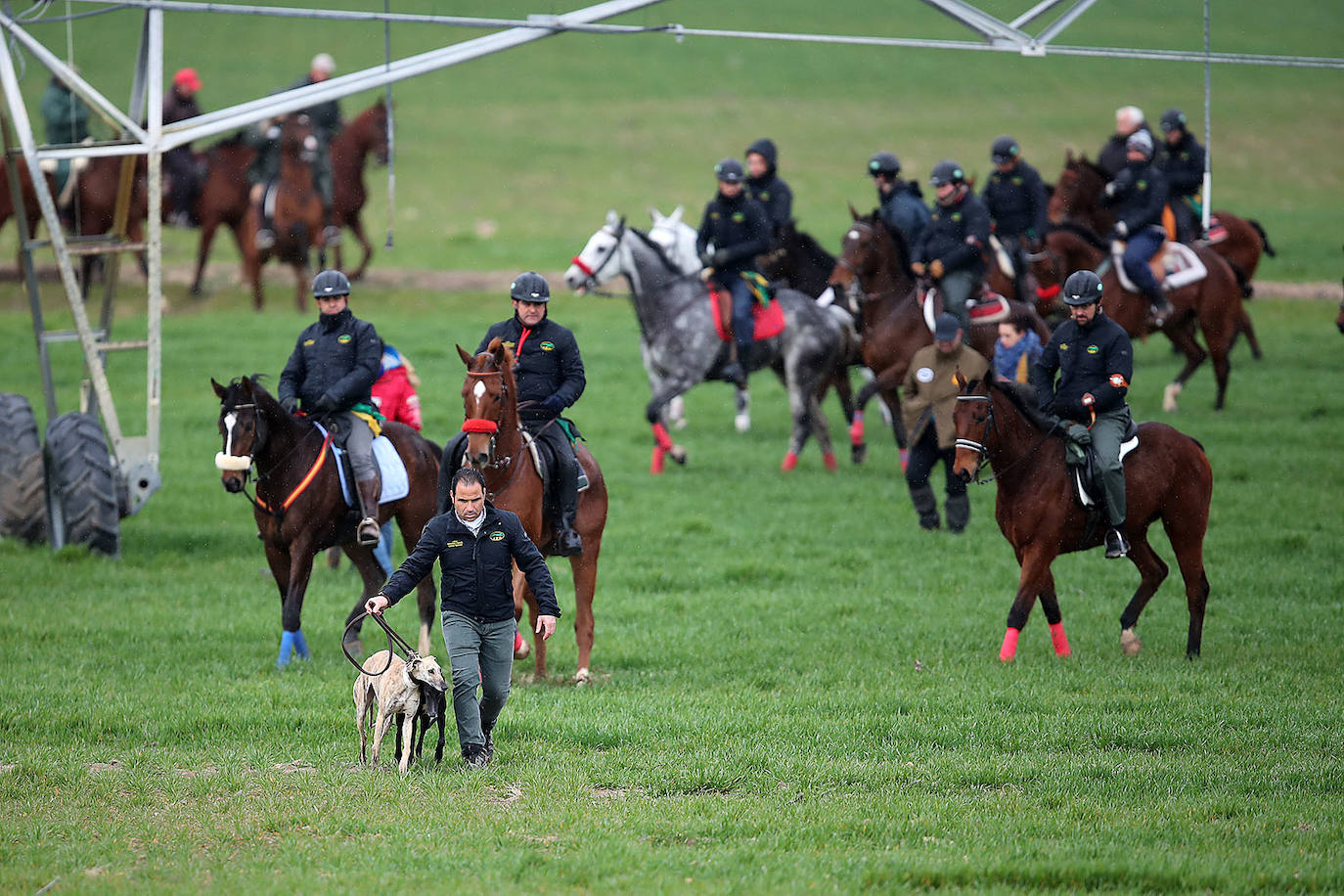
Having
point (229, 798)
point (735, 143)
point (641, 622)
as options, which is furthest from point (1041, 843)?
point (735, 143)

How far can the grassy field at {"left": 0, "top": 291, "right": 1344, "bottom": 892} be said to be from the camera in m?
7.57

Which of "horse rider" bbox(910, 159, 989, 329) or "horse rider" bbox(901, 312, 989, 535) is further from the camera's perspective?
"horse rider" bbox(910, 159, 989, 329)

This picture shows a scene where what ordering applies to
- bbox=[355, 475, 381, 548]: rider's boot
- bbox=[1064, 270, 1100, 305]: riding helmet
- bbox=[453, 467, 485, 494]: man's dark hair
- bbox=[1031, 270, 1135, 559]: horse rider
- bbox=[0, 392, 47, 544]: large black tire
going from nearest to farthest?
1. bbox=[453, 467, 485, 494]: man's dark hair
2. bbox=[1031, 270, 1135, 559]: horse rider
3. bbox=[1064, 270, 1100, 305]: riding helmet
4. bbox=[355, 475, 381, 548]: rider's boot
5. bbox=[0, 392, 47, 544]: large black tire

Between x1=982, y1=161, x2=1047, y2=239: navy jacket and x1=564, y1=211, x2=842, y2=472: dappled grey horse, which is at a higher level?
x1=982, y1=161, x2=1047, y2=239: navy jacket

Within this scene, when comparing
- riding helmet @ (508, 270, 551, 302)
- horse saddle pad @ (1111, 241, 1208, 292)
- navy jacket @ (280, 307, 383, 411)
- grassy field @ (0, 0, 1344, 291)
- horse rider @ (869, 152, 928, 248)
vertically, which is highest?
grassy field @ (0, 0, 1344, 291)

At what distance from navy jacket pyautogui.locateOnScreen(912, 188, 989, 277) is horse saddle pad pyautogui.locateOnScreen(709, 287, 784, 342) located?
2.19 meters

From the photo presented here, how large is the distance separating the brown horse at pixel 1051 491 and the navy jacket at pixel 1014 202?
10438 mm

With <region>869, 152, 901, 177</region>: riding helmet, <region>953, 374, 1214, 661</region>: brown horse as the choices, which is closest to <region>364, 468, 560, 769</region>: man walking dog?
<region>953, 374, 1214, 661</region>: brown horse

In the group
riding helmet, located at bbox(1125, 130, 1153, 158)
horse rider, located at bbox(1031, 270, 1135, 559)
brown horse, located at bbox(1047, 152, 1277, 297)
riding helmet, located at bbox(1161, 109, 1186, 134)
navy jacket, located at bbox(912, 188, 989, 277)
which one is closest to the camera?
horse rider, located at bbox(1031, 270, 1135, 559)

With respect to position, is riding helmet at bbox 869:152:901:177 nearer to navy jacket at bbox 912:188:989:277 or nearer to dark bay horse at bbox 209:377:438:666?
navy jacket at bbox 912:188:989:277

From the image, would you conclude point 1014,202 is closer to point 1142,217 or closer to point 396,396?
point 1142,217

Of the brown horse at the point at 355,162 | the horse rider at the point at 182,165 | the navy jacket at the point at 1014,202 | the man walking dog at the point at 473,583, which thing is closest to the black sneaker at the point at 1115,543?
the man walking dog at the point at 473,583

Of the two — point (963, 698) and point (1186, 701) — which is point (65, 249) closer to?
point (963, 698)

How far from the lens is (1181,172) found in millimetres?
23875
